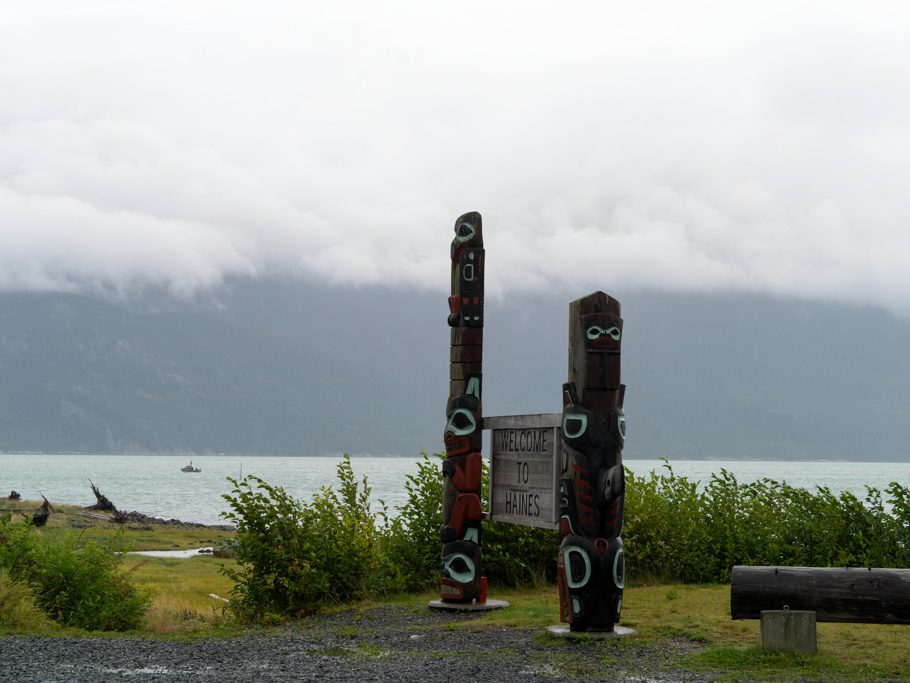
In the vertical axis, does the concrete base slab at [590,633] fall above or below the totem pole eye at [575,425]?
below

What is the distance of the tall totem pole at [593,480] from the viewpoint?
10.5 m

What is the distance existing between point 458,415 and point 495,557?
296 cm

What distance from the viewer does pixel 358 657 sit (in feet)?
33.4

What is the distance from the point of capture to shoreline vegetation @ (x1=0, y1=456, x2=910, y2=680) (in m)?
12.6

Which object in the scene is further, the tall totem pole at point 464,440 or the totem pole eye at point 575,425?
the tall totem pole at point 464,440

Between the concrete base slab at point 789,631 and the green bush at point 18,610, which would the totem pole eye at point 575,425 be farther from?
the green bush at point 18,610

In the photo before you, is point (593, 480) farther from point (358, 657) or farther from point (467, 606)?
point (467, 606)

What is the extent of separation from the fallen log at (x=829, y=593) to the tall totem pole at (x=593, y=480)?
1470 mm

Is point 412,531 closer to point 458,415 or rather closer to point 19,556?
point 458,415

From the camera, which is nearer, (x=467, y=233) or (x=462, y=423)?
(x=462, y=423)

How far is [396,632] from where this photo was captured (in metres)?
11.8

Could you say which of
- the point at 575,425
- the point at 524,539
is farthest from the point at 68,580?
the point at 575,425

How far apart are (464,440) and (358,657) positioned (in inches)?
150

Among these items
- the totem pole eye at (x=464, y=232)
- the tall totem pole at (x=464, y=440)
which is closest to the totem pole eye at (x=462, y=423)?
the tall totem pole at (x=464, y=440)
